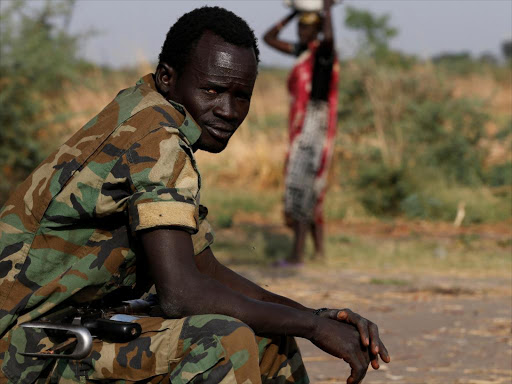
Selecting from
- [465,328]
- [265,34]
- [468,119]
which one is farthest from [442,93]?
[465,328]

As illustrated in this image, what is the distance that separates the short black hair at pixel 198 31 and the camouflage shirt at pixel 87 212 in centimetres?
25

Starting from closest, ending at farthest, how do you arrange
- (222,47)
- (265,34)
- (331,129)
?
(222,47), (331,129), (265,34)

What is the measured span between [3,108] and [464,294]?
516 centimetres

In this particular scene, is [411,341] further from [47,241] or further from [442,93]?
[442,93]

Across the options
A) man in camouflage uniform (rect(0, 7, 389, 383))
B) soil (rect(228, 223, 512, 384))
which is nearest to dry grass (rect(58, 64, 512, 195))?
soil (rect(228, 223, 512, 384))

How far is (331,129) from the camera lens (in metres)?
7.27

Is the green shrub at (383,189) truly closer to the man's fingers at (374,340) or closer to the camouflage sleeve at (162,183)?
the man's fingers at (374,340)

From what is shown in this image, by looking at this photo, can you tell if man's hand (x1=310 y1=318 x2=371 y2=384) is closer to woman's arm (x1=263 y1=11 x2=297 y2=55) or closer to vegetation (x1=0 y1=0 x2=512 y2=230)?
woman's arm (x1=263 y1=11 x2=297 y2=55)

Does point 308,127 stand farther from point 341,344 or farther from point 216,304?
point 216,304

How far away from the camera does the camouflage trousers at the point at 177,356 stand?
2.13 m

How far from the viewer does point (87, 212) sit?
7.50 ft

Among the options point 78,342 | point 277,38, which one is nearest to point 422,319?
point 78,342

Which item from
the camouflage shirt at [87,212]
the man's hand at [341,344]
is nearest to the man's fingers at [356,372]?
the man's hand at [341,344]

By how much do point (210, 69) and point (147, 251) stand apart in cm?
62
